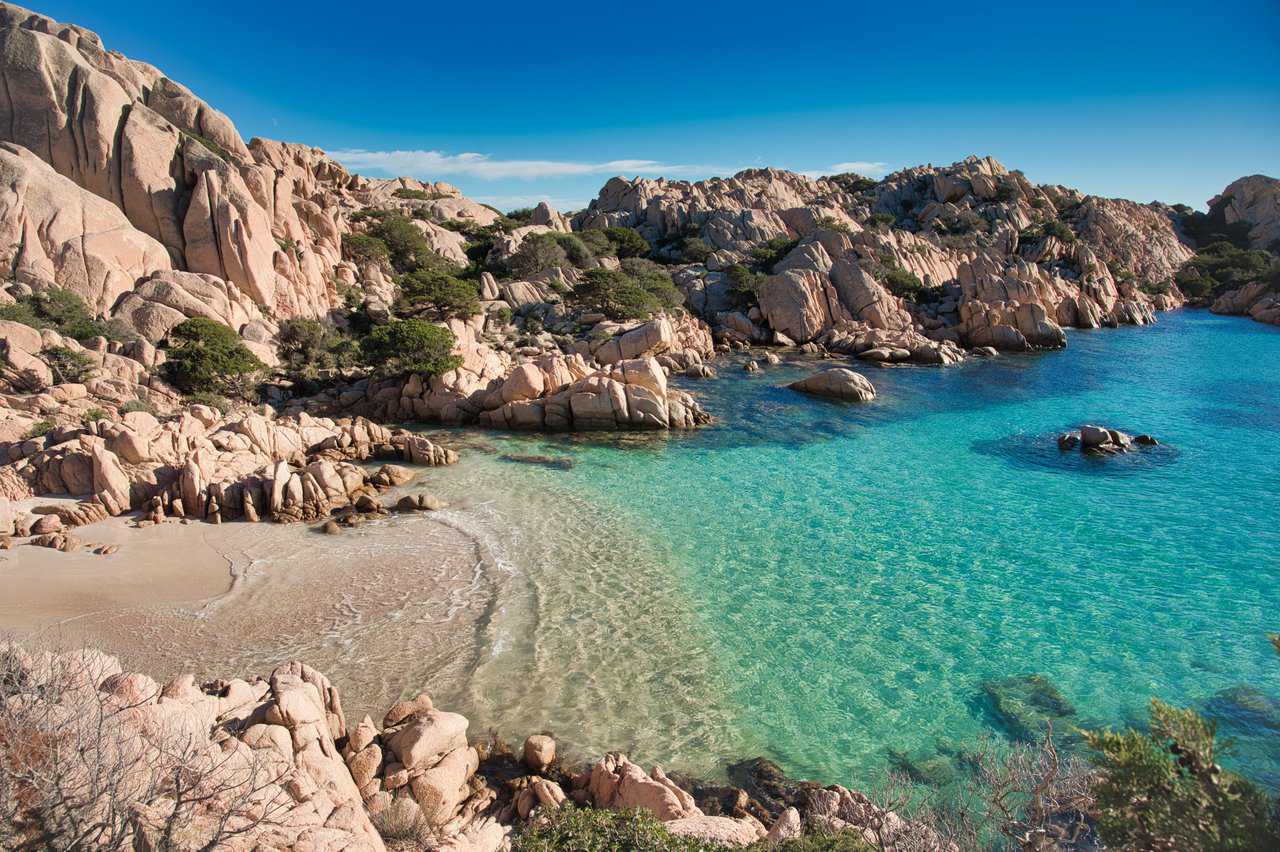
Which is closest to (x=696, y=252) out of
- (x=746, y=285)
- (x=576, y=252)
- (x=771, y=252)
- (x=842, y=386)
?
(x=771, y=252)

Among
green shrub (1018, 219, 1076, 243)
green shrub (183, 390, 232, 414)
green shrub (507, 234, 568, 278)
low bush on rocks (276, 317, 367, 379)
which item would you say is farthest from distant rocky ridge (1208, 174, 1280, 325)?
green shrub (183, 390, 232, 414)

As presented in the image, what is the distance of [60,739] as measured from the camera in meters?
5.50

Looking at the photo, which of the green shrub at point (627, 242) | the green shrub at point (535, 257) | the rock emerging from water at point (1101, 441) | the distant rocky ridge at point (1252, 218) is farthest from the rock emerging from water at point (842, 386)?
the distant rocky ridge at point (1252, 218)

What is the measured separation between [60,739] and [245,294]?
37.7 metres

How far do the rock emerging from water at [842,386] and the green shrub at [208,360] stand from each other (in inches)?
1239

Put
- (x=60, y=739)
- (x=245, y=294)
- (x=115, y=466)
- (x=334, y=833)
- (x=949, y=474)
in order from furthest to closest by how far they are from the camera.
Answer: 1. (x=245, y=294)
2. (x=949, y=474)
3. (x=115, y=466)
4. (x=334, y=833)
5. (x=60, y=739)

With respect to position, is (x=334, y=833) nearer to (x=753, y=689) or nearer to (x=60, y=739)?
(x=60, y=739)

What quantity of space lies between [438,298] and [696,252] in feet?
146

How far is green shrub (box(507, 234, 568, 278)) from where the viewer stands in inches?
2376

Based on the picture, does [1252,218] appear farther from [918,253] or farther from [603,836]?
[603,836]

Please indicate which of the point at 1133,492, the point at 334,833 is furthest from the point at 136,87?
the point at 1133,492

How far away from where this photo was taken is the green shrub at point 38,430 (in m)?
21.1

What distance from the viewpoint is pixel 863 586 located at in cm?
1622

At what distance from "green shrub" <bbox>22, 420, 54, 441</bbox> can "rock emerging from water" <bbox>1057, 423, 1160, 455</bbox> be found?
40300 millimetres
